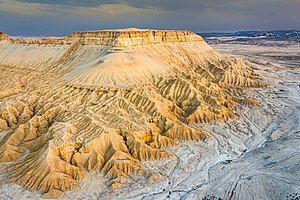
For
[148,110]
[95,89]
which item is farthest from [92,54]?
[148,110]

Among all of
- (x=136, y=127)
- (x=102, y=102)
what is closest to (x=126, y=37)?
(x=102, y=102)

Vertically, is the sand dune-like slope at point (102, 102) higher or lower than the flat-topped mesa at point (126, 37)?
lower

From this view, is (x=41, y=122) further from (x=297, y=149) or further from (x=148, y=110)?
(x=297, y=149)

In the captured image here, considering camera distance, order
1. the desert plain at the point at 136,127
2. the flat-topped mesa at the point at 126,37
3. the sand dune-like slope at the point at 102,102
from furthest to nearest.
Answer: the flat-topped mesa at the point at 126,37 < the sand dune-like slope at the point at 102,102 < the desert plain at the point at 136,127

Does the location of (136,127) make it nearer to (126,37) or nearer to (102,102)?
(102,102)

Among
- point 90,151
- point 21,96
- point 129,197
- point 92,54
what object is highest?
point 92,54
